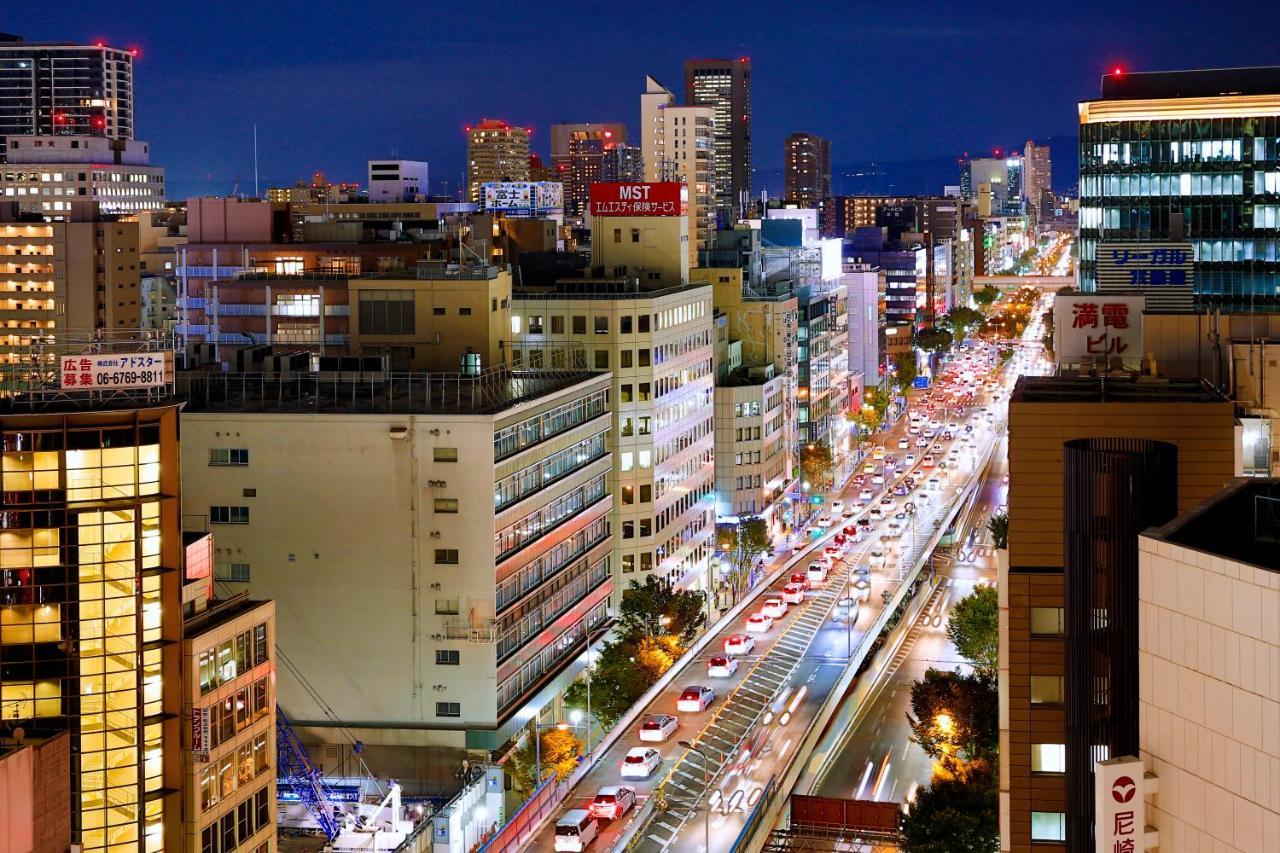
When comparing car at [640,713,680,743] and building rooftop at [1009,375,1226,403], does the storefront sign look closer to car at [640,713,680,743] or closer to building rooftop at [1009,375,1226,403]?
building rooftop at [1009,375,1226,403]

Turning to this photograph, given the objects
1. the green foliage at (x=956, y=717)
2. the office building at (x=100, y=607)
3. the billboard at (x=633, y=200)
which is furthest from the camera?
the billboard at (x=633, y=200)

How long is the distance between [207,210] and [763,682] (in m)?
80.0

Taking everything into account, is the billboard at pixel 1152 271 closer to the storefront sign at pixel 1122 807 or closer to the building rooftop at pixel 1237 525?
the building rooftop at pixel 1237 525

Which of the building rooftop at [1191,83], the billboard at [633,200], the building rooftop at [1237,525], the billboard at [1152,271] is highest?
the building rooftop at [1191,83]

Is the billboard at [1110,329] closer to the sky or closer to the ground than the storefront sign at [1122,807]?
closer to the sky

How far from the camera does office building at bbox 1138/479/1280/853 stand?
2570cm

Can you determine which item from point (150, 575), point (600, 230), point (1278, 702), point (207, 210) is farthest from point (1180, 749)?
point (207, 210)

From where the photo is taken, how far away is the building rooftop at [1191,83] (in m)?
126

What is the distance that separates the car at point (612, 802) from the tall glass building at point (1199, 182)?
185ft

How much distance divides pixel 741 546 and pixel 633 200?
81.8ft

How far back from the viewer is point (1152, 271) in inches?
4112

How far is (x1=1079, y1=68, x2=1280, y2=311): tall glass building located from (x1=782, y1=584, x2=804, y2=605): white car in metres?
26.9

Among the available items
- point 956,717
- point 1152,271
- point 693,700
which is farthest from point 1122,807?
point 1152,271

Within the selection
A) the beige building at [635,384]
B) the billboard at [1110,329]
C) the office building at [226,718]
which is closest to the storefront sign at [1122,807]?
the office building at [226,718]
